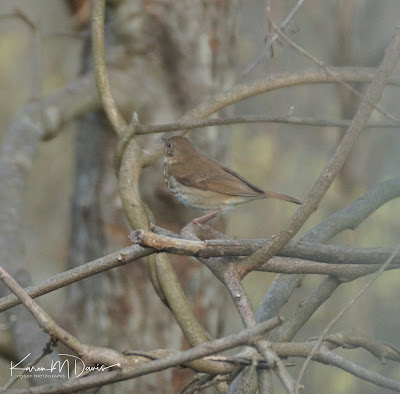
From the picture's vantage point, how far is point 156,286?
8.25 ft

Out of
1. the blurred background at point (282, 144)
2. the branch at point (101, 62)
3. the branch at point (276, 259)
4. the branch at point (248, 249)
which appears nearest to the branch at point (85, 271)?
the branch at point (276, 259)

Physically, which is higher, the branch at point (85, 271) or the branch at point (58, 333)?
the branch at point (85, 271)

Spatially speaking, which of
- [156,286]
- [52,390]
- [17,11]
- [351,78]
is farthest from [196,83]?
[52,390]

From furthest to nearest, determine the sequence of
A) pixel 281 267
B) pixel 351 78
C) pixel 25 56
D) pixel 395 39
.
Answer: pixel 25 56 < pixel 351 78 < pixel 281 267 < pixel 395 39

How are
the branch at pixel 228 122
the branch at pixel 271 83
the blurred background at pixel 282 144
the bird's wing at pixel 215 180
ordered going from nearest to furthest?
1. the branch at pixel 228 122
2. the branch at pixel 271 83
3. the bird's wing at pixel 215 180
4. the blurred background at pixel 282 144

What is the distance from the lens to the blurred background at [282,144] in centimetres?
675

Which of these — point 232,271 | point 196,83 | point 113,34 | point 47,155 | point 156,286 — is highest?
point 47,155

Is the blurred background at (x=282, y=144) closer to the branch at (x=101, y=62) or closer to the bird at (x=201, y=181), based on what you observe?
the bird at (x=201, y=181)

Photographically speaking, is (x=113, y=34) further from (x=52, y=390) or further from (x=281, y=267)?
(x=52, y=390)

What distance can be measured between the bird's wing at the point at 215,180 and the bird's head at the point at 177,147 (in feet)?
0.22

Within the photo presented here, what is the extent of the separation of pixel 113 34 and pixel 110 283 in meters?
1.54

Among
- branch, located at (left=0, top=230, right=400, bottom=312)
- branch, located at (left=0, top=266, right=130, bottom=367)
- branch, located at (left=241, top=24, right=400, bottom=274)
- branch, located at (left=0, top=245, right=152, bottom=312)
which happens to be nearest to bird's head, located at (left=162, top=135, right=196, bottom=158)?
branch, located at (left=0, top=230, right=400, bottom=312)

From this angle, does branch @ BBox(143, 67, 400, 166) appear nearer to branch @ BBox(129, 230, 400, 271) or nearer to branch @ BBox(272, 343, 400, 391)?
branch @ BBox(129, 230, 400, 271)

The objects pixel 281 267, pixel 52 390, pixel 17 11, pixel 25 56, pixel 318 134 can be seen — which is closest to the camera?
pixel 52 390
